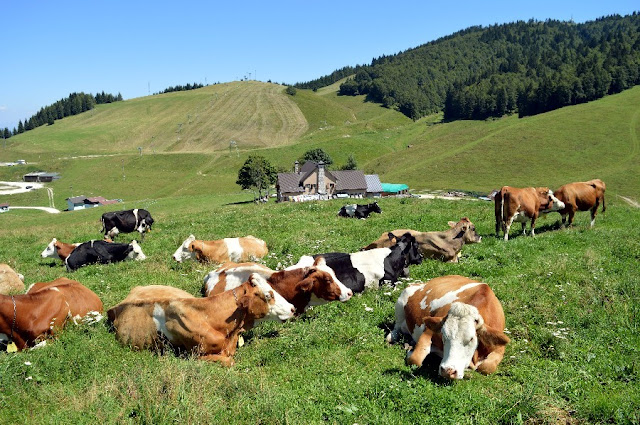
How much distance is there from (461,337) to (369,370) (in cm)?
169

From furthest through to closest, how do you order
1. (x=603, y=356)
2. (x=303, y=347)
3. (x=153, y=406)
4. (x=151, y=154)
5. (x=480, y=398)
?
(x=151, y=154)
(x=303, y=347)
(x=603, y=356)
(x=480, y=398)
(x=153, y=406)

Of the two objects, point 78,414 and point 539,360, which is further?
point 539,360

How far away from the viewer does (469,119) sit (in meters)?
178

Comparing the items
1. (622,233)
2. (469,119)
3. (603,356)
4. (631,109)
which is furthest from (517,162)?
(603,356)

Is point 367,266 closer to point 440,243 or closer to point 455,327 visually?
point 440,243

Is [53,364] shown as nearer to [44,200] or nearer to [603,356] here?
[603,356]

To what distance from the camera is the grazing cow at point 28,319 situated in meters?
9.48

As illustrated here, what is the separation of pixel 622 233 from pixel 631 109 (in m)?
134

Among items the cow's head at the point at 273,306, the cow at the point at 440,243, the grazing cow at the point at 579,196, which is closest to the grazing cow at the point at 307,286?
the cow's head at the point at 273,306

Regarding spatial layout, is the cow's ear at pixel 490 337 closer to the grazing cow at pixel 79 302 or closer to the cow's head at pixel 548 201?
the grazing cow at pixel 79 302

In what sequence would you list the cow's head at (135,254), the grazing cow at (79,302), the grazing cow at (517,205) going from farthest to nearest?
the cow's head at (135,254) < the grazing cow at (517,205) < the grazing cow at (79,302)

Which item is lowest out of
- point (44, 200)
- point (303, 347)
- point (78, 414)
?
point (44, 200)

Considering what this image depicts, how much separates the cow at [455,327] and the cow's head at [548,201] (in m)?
12.3

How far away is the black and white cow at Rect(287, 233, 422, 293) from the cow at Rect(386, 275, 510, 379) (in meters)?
2.81
